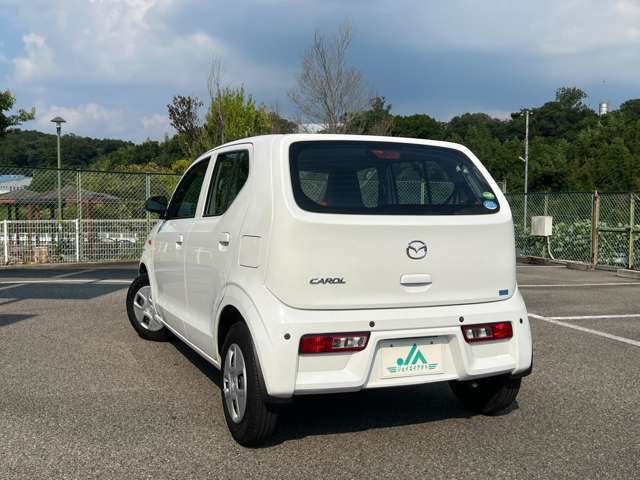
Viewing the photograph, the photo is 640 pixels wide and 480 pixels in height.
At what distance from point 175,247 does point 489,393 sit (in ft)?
8.43

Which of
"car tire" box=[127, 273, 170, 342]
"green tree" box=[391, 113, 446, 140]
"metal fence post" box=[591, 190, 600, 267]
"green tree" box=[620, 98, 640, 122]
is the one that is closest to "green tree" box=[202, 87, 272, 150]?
"metal fence post" box=[591, 190, 600, 267]

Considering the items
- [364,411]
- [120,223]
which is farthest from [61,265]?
[364,411]

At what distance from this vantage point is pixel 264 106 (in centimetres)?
3278

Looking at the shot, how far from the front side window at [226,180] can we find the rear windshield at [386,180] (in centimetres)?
50

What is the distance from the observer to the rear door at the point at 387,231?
3.32 meters

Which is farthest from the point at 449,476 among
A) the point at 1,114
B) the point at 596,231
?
the point at 1,114

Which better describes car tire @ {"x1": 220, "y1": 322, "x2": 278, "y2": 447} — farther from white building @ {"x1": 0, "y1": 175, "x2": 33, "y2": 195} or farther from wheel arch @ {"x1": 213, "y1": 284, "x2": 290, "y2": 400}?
white building @ {"x1": 0, "y1": 175, "x2": 33, "y2": 195}

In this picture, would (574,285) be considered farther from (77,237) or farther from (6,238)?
(6,238)

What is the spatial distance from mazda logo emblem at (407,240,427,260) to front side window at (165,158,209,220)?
1.88 meters

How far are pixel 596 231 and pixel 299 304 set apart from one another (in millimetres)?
13260

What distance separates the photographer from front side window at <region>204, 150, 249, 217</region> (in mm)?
3949

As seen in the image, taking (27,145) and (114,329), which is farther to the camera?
(27,145)

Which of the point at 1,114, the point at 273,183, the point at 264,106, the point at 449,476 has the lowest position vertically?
the point at 449,476

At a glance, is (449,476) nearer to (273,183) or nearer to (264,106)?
(273,183)
